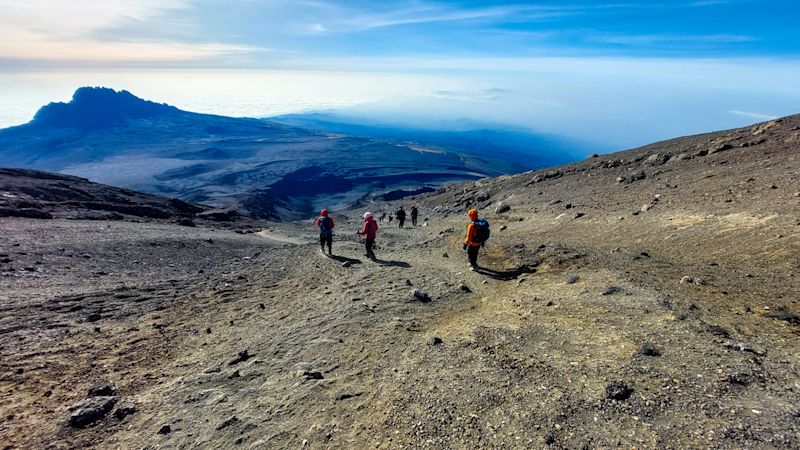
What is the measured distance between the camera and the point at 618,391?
22.2 feet

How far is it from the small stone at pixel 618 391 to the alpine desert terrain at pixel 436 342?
0.04 m

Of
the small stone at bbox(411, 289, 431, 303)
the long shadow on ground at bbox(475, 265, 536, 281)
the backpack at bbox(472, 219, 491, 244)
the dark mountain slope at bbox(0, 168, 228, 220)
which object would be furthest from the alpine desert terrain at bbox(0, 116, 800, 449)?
the dark mountain slope at bbox(0, 168, 228, 220)

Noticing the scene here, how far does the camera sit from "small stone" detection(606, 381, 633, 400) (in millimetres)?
6746

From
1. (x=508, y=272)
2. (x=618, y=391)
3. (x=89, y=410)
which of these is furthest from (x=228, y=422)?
(x=508, y=272)

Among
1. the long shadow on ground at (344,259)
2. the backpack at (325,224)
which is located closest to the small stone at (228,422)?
the long shadow on ground at (344,259)

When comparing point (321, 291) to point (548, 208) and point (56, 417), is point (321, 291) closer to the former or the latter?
point (56, 417)

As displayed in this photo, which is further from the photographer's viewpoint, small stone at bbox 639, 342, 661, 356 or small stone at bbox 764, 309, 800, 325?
small stone at bbox 764, 309, 800, 325

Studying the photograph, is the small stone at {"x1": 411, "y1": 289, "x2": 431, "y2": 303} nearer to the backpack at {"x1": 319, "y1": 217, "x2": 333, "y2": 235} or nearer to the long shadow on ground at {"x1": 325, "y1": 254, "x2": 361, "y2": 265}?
the long shadow on ground at {"x1": 325, "y1": 254, "x2": 361, "y2": 265}

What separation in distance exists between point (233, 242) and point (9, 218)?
13.3m

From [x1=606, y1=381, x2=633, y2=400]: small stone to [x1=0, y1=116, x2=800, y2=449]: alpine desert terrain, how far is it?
0.12ft

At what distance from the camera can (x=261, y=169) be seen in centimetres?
19000

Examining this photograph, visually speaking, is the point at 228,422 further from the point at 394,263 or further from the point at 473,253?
the point at 394,263

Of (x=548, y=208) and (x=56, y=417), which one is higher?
(x=548, y=208)

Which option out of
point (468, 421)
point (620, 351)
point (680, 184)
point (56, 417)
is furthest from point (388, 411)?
point (680, 184)
